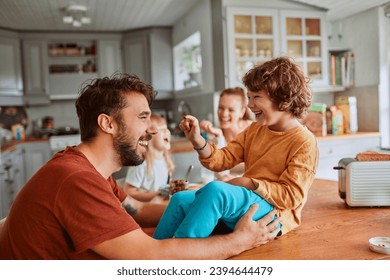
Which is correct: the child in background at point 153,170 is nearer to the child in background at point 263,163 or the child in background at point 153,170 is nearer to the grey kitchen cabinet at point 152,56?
the child in background at point 263,163

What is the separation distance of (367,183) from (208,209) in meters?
0.49

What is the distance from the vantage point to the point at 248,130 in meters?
1.02

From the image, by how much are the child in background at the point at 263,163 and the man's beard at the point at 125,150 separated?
0.11 metres

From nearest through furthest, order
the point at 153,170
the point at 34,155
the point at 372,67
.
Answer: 1. the point at 372,67
2. the point at 153,170
3. the point at 34,155

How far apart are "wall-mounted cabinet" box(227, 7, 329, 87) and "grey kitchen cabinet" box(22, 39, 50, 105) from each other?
1913 mm

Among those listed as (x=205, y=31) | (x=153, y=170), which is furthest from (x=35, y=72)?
(x=153, y=170)

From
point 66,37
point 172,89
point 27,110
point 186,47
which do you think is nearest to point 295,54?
point 186,47

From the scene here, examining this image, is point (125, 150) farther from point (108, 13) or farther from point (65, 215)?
point (108, 13)

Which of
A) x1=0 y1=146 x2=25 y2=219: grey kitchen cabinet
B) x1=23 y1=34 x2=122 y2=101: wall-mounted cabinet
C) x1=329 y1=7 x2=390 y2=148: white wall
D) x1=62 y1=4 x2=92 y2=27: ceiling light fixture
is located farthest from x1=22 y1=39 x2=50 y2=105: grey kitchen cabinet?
x1=329 y1=7 x2=390 y2=148: white wall

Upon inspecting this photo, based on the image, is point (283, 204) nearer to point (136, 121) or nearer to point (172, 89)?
point (136, 121)

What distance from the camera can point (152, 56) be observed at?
3.58 metres

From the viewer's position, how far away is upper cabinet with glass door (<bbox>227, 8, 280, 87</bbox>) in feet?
7.93

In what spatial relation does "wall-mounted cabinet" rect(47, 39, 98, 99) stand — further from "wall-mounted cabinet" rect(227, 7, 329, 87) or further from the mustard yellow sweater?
the mustard yellow sweater

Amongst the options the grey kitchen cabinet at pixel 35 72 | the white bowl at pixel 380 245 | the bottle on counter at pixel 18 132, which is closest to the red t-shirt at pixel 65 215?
the white bowl at pixel 380 245
